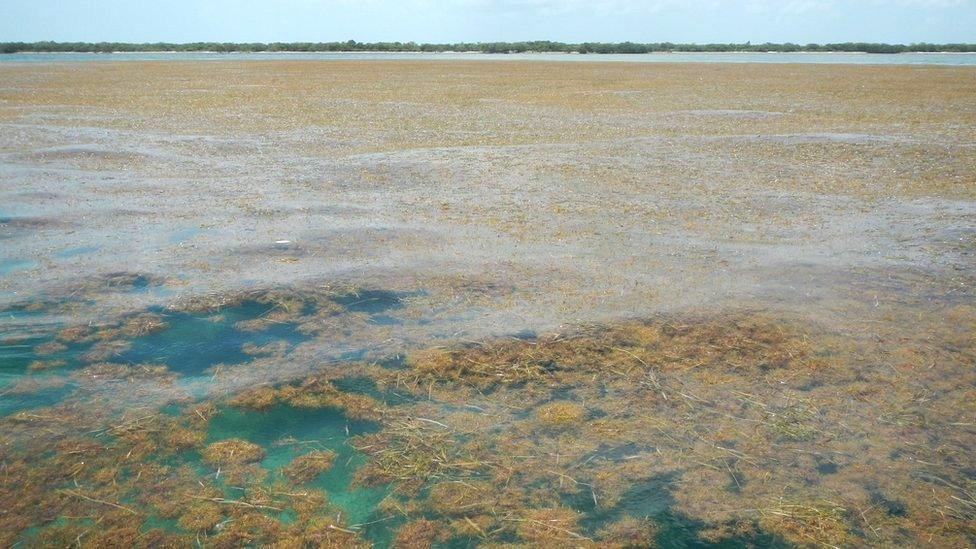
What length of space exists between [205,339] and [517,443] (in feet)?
8.87

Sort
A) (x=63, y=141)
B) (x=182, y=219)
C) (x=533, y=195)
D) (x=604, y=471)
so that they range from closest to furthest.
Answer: (x=604, y=471) → (x=182, y=219) → (x=533, y=195) → (x=63, y=141)

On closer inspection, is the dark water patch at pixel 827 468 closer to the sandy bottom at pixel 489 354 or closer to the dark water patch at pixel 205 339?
the sandy bottom at pixel 489 354

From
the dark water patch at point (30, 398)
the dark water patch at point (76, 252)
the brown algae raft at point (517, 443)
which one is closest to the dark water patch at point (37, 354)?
the brown algae raft at point (517, 443)

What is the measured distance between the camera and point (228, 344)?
5.47 meters

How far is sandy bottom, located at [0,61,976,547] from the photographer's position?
363 centimetres

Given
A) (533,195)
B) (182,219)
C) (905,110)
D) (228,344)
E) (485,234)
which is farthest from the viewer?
(905,110)

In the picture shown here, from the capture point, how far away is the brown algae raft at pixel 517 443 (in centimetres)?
350

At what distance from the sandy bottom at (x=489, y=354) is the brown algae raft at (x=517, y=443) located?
0.02 meters

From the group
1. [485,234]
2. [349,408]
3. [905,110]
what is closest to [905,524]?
[349,408]

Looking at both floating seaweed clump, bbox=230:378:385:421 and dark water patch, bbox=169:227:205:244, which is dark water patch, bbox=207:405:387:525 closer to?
floating seaweed clump, bbox=230:378:385:421

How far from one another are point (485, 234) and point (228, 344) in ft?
11.8

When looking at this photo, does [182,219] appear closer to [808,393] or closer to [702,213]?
[702,213]

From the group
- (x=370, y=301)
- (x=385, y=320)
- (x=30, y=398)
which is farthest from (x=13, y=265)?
(x=385, y=320)

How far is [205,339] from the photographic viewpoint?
5547 millimetres
